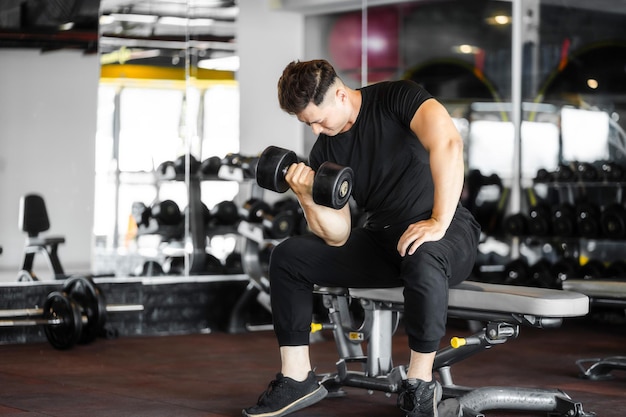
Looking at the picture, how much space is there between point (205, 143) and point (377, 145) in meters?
3.05

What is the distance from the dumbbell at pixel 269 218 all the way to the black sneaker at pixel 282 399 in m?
2.47

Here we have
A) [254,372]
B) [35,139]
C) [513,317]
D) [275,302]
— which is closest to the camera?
[513,317]

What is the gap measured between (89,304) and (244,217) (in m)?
1.13

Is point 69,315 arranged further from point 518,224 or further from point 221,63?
point 518,224

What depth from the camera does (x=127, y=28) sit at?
5.62m

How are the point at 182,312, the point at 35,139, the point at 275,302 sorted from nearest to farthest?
the point at 275,302, the point at 35,139, the point at 182,312

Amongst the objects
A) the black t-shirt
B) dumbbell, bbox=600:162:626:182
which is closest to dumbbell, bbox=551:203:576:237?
dumbbell, bbox=600:162:626:182

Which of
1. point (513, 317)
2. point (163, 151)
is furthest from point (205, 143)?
point (513, 317)

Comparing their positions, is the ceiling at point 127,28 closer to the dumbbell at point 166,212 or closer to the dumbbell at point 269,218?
the dumbbell at point 166,212

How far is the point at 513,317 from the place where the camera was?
284cm

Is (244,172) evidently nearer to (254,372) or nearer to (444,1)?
(254,372)

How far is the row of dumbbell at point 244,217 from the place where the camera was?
18.0 feet

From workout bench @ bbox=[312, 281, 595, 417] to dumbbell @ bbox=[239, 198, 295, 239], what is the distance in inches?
80.0

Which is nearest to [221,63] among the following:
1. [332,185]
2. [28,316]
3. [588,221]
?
[28,316]
